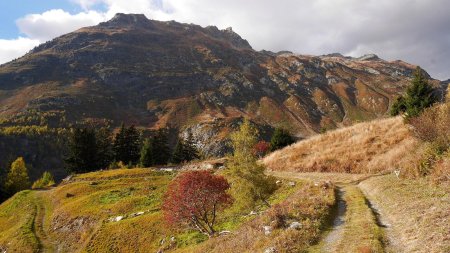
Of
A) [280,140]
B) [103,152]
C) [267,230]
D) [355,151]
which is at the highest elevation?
[355,151]

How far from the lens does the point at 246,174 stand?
30562 mm

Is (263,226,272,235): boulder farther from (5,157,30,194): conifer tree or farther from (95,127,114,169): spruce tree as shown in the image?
(5,157,30,194): conifer tree

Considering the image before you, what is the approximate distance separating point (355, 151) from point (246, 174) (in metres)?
19.0

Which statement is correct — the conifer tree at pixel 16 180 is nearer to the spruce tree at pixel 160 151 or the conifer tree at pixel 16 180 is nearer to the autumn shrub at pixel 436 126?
the spruce tree at pixel 160 151

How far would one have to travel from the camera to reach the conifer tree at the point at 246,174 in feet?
101

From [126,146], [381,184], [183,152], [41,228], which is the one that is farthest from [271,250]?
[126,146]

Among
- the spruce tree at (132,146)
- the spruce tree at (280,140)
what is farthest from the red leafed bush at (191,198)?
the spruce tree at (132,146)

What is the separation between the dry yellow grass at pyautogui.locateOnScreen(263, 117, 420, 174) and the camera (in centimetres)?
3753

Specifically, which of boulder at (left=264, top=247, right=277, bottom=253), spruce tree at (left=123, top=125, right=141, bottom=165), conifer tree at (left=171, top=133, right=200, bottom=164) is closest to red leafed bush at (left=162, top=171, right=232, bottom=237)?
boulder at (left=264, top=247, right=277, bottom=253)

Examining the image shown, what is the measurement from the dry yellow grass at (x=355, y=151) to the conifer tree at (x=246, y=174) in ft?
42.3

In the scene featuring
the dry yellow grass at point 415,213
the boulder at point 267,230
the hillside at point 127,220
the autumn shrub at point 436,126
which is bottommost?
the hillside at point 127,220

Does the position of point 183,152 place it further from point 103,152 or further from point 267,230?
point 267,230

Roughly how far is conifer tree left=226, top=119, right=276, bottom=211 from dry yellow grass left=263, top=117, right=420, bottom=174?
42.3 feet

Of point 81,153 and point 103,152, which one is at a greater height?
point 81,153
